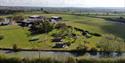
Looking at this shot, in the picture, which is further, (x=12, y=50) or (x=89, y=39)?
(x=89, y=39)

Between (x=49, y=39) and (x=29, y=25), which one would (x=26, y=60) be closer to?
(x=49, y=39)

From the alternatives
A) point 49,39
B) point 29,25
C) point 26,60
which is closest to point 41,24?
point 29,25

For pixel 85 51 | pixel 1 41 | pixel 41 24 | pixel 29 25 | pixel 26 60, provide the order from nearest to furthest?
pixel 26 60 < pixel 85 51 < pixel 1 41 < pixel 41 24 < pixel 29 25

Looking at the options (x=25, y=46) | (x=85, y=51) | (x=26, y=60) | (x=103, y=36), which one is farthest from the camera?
(x=103, y=36)

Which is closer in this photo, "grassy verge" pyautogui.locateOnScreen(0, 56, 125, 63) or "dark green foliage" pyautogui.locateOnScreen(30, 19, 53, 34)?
"grassy verge" pyautogui.locateOnScreen(0, 56, 125, 63)

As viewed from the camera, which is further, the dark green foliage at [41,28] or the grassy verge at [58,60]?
the dark green foliage at [41,28]

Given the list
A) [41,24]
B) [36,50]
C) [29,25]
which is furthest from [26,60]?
[29,25]

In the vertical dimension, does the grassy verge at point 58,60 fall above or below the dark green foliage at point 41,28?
above

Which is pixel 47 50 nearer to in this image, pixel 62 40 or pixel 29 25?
pixel 62 40

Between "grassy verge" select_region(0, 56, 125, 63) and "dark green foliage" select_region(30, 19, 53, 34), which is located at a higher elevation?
"grassy verge" select_region(0, 56, 125, 63)

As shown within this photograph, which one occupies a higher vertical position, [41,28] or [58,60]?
[58,60]
